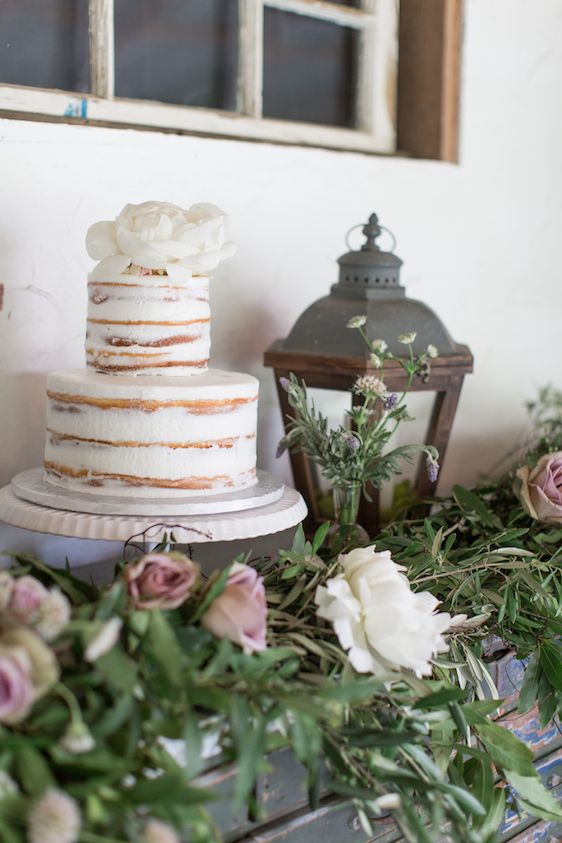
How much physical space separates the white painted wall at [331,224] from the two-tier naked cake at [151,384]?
0.19 meters

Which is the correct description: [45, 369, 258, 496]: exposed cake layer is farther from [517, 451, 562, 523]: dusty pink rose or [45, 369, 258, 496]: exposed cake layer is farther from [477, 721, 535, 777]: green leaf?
[517, 451, 562, 523]: dusty pink rose

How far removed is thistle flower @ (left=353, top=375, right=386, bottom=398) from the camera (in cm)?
133

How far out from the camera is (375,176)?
177cm

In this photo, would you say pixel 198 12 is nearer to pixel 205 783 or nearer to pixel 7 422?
pixel 7 422

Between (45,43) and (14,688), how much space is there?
1033 mm

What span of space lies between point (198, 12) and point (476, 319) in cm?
78

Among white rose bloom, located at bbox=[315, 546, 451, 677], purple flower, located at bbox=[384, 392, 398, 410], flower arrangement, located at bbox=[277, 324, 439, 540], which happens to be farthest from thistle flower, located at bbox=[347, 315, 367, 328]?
white rose bloom, located at bbox=[315, 546, 451, 677]

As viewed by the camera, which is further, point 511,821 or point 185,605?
point 511,821

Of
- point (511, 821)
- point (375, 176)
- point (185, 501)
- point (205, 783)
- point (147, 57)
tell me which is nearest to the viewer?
point (205, 783)

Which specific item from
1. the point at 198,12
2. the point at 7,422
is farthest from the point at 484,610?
the point at 198,12

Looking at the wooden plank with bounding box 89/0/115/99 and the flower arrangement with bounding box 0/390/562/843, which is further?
the wooden plank with bounding box 89/0/115/99

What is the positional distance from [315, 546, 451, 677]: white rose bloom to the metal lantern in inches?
18.0

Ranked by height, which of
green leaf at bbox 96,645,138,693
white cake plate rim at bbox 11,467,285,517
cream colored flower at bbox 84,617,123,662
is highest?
white cake plate rim at bbox 11,467,285,517

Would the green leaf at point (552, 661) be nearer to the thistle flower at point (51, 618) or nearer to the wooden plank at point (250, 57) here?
the thistle flower at point (51, 618)
